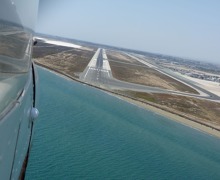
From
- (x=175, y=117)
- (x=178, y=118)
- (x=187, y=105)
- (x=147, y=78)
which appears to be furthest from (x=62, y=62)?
(x=178, y=118)

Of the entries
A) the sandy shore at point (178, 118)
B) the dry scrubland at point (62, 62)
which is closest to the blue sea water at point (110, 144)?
the sandy shore at point (178, 118)

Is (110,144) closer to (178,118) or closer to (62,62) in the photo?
(178,118)

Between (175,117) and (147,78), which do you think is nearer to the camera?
(175,117)

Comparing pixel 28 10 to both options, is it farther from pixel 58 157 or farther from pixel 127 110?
pixel 127 110

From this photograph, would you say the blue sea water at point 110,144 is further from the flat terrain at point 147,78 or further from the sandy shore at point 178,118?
the flat terrain at point 147,78

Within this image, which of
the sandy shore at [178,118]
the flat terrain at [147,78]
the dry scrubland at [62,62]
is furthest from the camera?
the flat terrain at [147,78]

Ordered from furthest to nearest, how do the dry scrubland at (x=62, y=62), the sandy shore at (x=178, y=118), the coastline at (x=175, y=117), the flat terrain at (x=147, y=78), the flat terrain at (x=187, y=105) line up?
the flat terrain at (x=147, y=78) < the dry scrubland at (x=62, y=62) < the flat terrain at (x=187, y=105) < the coastline at (x=175, y=117) < the sandy shore at (x=178, y=118)

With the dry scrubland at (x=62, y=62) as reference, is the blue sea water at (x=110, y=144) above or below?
below

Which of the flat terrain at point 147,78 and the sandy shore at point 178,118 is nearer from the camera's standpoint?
the sandy shore at point 178,118

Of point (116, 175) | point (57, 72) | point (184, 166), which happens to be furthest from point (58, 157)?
point (57, 72)

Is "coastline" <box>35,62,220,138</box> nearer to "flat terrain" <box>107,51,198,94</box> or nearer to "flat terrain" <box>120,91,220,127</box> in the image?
"flat terrain" <box>120,91,220,127</box>
